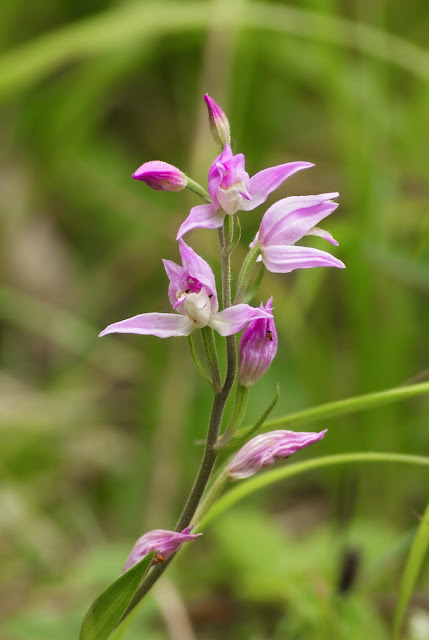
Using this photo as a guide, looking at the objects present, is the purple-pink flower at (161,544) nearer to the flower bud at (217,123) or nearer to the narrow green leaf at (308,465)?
the narrow green leaf at (308,465)

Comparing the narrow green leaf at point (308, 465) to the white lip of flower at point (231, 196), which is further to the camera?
the narrow green leaf at point (308, 465)

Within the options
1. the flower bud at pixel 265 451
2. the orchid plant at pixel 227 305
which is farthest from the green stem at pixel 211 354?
the flower bud at pixel 265 451

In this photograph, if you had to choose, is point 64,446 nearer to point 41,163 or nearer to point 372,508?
point 372,508

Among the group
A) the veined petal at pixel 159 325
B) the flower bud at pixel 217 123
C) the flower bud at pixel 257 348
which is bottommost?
the flower bud at pixel 257 348

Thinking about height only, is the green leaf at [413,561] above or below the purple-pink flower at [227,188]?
below

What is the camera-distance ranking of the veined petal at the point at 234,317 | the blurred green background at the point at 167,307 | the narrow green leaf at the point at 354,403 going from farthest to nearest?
the blurred green background at the point at 167,307 → the narrow green leaf at the point at 354,403 → the veined petal at the point at 234,317

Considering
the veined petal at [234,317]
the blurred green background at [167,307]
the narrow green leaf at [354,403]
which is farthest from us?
the blurred green background at [167,307]
